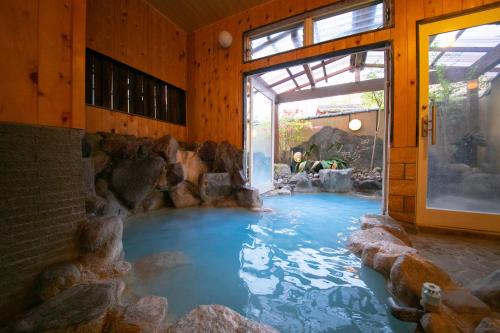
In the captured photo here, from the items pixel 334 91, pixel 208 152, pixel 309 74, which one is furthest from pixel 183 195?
pixel 334 91

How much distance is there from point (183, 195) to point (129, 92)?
2117 millimetres

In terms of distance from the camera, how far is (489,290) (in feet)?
3.79

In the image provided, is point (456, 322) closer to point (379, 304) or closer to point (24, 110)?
point (379, 304)

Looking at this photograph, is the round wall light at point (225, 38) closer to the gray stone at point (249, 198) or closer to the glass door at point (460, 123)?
the gray stone at point (249, 198)

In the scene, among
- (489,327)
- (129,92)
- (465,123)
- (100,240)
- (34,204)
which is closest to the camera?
(489,327)

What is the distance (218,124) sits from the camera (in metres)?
4.41

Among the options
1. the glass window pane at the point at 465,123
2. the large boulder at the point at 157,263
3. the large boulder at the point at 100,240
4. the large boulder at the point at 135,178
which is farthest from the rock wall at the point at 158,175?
the glass window pane at the point at 465,123

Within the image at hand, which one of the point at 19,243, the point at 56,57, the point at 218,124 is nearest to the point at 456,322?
the point at 19,243

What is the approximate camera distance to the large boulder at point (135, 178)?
9.83 feet

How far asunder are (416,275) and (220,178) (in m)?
3.21

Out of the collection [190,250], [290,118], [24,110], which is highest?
[290,118]

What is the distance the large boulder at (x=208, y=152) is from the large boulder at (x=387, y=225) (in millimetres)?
2892

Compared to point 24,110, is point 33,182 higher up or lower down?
lower down

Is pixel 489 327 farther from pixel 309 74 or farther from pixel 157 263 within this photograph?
pixel 309 74
